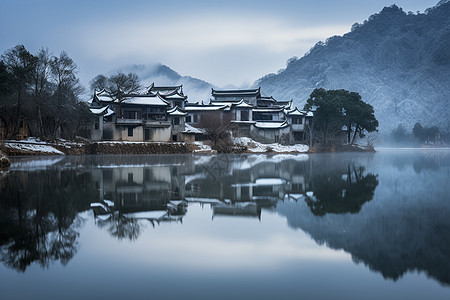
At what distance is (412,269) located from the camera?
4.61 metres

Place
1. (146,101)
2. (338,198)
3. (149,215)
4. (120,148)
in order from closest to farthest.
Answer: (149,215)
(338,198)
(120,148)
(146,101)

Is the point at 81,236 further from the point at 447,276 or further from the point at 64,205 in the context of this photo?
the point at 447,276

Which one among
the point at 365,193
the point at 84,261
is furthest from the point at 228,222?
the point at 365,193

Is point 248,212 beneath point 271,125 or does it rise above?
beneath

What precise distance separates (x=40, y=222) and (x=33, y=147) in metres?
32.2

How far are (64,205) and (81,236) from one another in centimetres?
297

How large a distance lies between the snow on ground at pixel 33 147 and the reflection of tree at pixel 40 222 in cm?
2447

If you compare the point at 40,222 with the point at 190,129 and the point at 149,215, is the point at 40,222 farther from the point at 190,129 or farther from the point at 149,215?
the point at 190,129

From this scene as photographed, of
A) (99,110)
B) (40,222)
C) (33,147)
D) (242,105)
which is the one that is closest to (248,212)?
(40,222)

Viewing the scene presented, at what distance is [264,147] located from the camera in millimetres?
55625

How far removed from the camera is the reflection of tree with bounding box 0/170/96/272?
5.11 meters

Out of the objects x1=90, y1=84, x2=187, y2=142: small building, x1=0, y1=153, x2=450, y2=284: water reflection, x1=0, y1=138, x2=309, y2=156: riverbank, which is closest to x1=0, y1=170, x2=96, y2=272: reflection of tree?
x1=0, y1=153, x2=450, y2=284: water reflection

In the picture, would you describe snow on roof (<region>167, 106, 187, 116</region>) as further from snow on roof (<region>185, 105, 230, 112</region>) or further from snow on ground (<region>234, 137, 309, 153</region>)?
snow on ground (<region>234, 137, 309, 153</region>)

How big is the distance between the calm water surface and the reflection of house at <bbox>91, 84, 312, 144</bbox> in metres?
39.6
